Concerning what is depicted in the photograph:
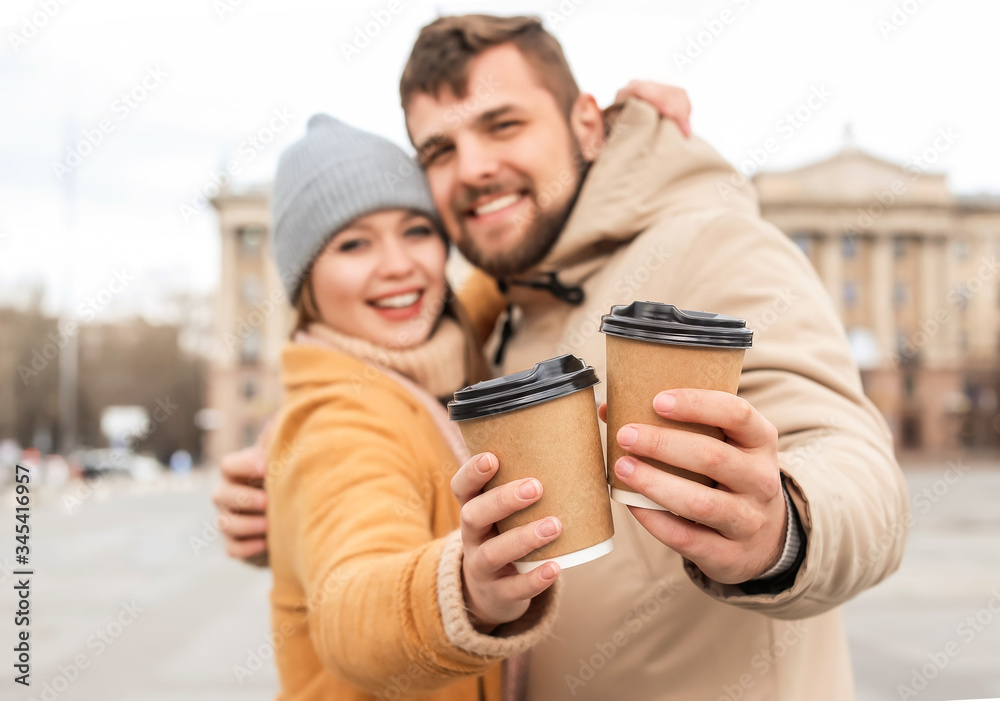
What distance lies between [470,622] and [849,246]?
167ft

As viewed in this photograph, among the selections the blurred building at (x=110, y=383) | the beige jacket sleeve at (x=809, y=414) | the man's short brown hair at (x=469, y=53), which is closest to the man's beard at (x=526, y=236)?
the man's short brown hair at (x=469, y=53)

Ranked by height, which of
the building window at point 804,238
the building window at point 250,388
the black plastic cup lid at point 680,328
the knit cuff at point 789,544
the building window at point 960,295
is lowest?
Result: the building window at point 250,388

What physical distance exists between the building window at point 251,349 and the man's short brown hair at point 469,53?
151ft

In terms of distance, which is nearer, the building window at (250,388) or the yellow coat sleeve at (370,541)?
the yellow coat sleeve at (370,541)

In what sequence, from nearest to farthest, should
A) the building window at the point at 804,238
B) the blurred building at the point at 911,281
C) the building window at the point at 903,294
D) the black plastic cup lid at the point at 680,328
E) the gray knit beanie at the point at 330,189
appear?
the black plastic cup lid at the point at 680,328
the gray knit beanie at the point at 330,189
the building window at the point at 804,238
the blurred building at the point at 911,281
the building window at the point at 903,294

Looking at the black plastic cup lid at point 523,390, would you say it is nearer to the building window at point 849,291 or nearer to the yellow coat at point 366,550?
the yellow coat at point 366,550

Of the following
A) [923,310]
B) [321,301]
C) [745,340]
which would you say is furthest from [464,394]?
[923,310]

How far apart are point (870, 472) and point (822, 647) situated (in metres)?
0.61

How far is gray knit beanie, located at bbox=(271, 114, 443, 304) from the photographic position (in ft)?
6.44

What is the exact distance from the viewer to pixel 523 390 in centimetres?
104

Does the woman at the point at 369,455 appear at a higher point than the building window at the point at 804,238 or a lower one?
higher

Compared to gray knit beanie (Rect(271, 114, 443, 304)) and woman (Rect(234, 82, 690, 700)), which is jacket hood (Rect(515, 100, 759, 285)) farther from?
gray knit beanie (Rect(271, 114, 443, 304))

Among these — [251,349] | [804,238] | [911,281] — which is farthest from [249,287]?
[911,281]

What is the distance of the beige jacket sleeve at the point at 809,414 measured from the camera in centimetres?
114
